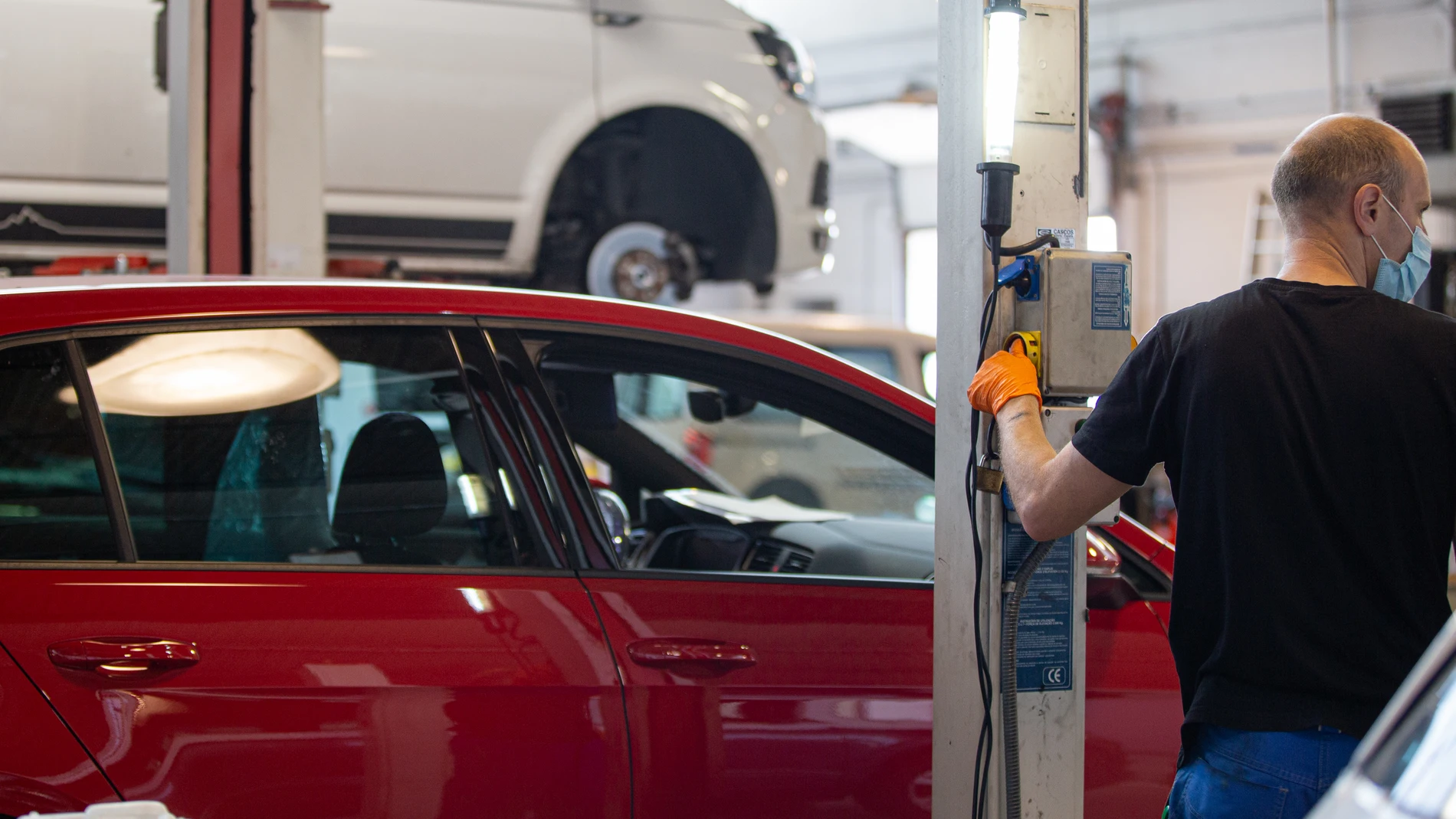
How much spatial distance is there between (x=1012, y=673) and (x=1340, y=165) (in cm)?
90

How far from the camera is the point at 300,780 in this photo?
1.74 meters

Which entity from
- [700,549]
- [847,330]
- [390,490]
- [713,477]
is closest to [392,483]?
[390,490]

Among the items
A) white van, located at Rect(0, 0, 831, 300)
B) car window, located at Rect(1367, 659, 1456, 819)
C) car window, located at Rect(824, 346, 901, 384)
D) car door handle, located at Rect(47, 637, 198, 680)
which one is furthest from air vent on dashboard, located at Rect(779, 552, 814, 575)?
car window, located at Rect(824, 346, 901, 384)

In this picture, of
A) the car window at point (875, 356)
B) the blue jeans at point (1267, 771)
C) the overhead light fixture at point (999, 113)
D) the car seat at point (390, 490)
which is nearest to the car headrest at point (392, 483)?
the car seat at point (390, 490)

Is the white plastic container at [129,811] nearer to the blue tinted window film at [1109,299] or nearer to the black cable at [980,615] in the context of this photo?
the black cable at [980,615]

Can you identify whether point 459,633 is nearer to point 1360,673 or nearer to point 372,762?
point 372,762

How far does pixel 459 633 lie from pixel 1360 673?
4.01 feet

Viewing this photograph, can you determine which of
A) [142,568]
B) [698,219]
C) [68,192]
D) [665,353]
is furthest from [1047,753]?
[68,192]

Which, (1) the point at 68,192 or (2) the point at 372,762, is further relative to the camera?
(1) the point at 68,192

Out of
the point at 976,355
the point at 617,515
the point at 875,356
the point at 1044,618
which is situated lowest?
the point at 1044,618

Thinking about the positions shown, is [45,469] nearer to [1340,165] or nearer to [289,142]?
[1340,165]

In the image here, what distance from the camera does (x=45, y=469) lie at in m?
1.77

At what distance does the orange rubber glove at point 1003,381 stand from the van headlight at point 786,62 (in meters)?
3.16

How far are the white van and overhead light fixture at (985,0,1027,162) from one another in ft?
8.50
